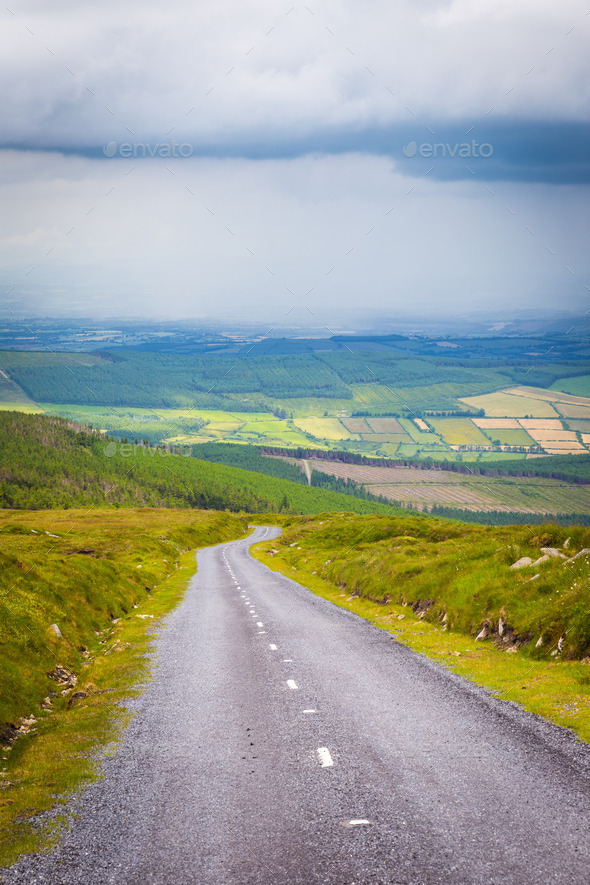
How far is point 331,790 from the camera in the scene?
10.4 meters

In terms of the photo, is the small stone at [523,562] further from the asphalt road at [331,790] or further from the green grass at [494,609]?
the asphalt road at [331,790]

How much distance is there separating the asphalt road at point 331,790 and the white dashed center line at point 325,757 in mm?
54

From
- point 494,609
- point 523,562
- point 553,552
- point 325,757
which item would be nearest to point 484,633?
point 494,609

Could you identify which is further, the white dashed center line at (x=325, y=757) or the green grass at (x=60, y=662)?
the white dashed center line at (x=325, y=757)

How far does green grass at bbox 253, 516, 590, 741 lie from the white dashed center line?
530 cm

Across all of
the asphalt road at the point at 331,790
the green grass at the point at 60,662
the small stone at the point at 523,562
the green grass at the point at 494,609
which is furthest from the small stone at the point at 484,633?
the green grass at the point at 60,662

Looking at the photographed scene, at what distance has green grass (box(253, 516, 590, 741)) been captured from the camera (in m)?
16.4

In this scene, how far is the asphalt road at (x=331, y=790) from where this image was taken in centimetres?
827

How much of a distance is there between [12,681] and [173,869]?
10.6 meters

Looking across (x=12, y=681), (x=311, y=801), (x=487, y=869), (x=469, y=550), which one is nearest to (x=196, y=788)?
(x=311, y=801)

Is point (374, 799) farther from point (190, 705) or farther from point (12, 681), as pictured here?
point (12, 681)

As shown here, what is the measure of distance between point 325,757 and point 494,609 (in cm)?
1402

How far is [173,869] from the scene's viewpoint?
27.6 ft

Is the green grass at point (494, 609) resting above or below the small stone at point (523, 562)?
below
